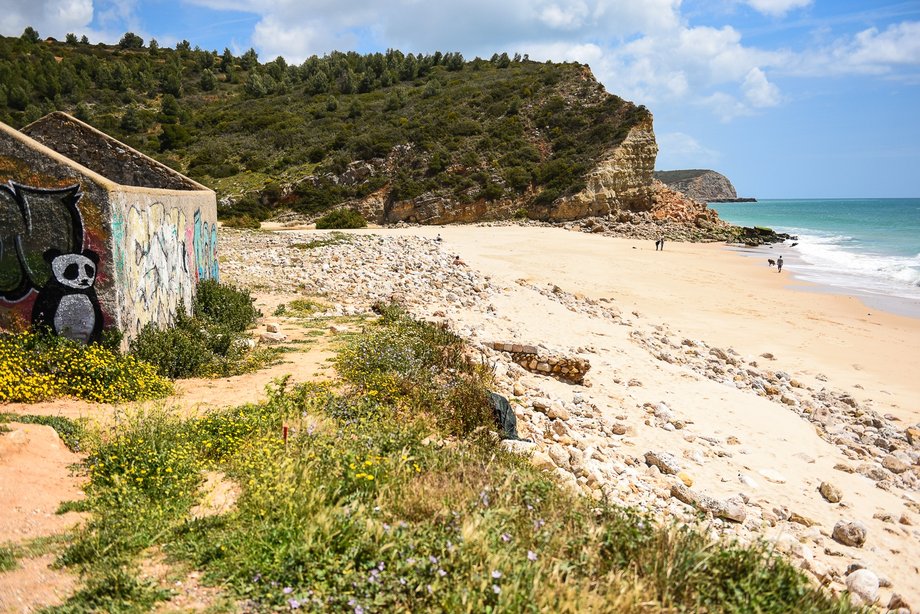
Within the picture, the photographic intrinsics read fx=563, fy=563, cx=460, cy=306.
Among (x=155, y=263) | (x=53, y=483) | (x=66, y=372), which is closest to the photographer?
(x=53, y=483)

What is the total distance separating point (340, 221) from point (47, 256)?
2662 centimetres

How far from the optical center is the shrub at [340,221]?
3200 centimetres

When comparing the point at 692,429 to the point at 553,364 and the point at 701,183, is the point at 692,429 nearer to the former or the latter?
the point at 553,364

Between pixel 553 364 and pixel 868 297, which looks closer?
pixel 553 364

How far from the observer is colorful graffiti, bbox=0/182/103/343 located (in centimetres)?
628

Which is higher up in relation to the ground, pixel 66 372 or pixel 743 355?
pixel 66 372

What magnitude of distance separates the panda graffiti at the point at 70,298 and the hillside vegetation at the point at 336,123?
26.3 metres

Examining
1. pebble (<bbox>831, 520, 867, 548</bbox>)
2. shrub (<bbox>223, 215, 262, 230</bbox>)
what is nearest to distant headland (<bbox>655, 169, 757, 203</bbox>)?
shrub (<bbox>223, 215, 262, 230</bbox>)

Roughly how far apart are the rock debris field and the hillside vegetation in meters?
22.9

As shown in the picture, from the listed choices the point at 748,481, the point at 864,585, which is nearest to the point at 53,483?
the point at 864,585

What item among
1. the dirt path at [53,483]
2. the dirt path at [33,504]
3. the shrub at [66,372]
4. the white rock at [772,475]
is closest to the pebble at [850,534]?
the white rock at [772,475]

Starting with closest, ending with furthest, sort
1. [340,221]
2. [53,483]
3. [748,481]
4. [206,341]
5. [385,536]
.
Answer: [385,536] < [53,483] < [748,481] < [206,341] < [340,221]

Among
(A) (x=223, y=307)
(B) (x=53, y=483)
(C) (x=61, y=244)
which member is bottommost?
(B) (x=53, y=483)

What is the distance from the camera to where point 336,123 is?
144 feet
